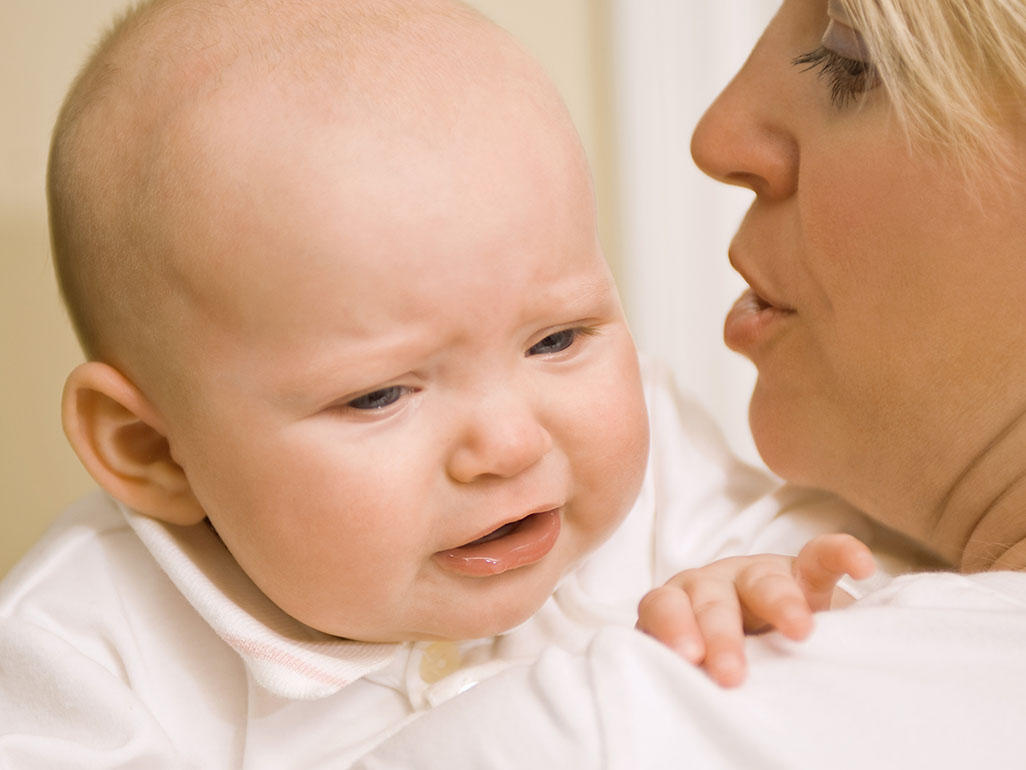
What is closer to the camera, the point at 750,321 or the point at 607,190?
the point at 750,321

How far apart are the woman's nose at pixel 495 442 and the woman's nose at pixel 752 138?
0.41 m

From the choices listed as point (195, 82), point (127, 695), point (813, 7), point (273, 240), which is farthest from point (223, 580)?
point (813, 7)

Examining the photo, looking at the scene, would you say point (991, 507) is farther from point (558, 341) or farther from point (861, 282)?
point (558, 341)

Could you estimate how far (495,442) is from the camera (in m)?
1.00

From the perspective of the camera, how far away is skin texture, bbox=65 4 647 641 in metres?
1.00

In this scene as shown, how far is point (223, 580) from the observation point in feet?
3.95

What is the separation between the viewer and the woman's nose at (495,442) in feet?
3.30

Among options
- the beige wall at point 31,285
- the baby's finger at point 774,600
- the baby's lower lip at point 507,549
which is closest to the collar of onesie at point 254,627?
the baby's lower lip at point 507,549

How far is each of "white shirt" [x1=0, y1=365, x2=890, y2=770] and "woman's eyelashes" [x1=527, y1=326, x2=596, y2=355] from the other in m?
0.26

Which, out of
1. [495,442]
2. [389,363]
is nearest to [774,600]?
[495,442]

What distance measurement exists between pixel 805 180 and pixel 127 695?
83 centimetres

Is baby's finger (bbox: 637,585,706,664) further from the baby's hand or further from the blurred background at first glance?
the blurred background

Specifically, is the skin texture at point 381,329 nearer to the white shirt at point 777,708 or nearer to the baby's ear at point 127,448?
the baby's ear at point 127,448

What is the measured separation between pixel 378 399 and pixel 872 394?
0.51 m
